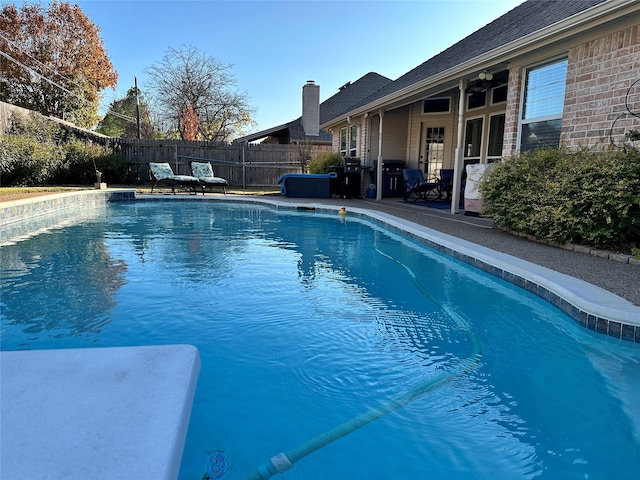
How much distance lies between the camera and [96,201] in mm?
10969

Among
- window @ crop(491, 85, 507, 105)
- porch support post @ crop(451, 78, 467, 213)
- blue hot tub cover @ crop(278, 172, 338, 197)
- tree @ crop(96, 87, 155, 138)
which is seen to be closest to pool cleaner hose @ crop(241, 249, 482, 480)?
porch support post @ crop(451, 78, 467, 213)

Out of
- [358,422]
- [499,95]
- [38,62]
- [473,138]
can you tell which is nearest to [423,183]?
[473,138]

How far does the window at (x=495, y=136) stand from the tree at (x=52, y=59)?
20.9 metres

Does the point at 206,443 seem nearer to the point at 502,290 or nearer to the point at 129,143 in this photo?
the point at 502,290

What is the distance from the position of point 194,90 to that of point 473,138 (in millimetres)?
20359

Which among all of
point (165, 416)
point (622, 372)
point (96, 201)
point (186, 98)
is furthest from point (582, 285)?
point (186, 98)

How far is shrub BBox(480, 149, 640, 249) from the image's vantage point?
14.7ft

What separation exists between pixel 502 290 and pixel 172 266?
353 centimetres

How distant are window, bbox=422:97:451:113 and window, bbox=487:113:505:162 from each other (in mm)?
2209

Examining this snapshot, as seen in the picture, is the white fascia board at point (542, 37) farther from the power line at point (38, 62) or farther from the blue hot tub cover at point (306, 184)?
the power line at point (38, 62)

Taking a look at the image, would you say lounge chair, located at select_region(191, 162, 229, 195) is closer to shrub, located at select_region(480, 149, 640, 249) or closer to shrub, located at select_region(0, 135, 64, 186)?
shrub, located at select_region(0, 135, 64, 186)

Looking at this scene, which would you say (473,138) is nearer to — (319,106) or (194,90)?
(319,106)

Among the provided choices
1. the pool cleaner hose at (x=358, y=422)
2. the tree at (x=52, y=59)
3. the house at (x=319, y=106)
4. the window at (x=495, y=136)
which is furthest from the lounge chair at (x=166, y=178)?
the tree at (x=52, y=59)

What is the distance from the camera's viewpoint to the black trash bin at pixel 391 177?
12703 mm
